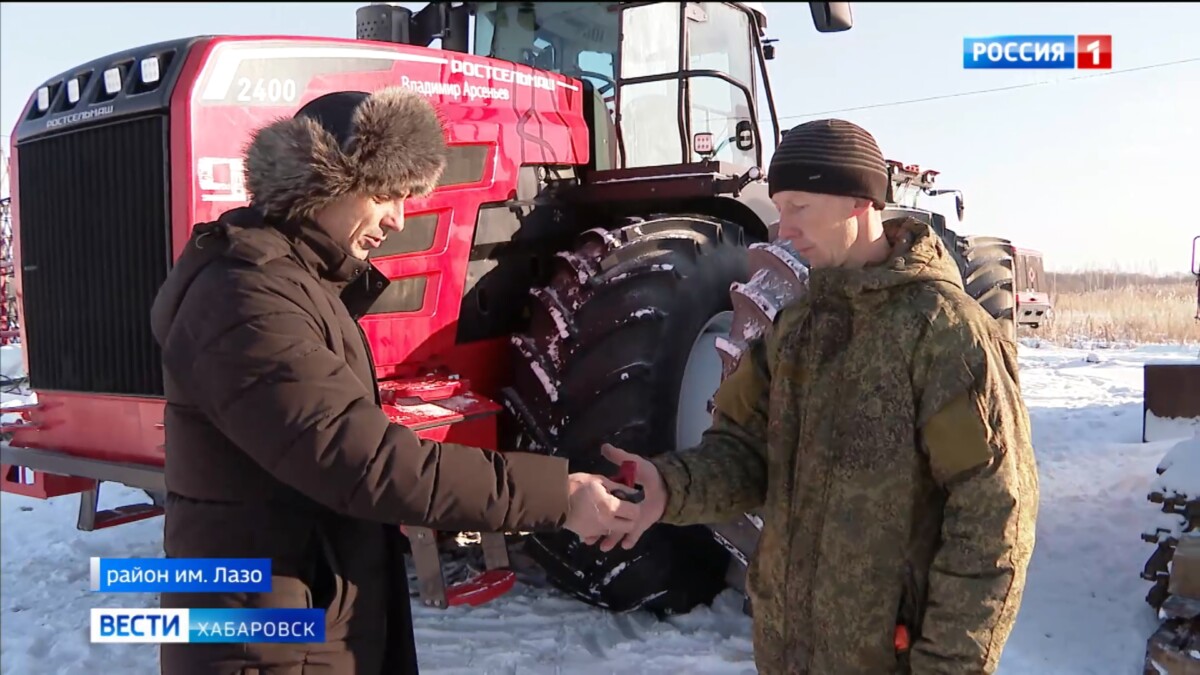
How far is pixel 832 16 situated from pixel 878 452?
263 centimetres

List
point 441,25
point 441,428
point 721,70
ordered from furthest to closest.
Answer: point 441,25 < point 721,70 < point 441,428

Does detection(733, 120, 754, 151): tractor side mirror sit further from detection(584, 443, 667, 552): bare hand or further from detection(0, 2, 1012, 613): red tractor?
detection(584, 443, 667, 552): bare hand

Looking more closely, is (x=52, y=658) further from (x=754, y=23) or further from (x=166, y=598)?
(x=754, y=23)

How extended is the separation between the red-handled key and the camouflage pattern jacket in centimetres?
28

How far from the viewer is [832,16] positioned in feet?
12.1

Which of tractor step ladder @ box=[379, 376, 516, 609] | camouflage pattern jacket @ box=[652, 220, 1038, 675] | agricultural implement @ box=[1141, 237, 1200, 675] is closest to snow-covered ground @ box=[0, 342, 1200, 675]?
agricultural implement @ box=[1141, 237, 1200, 675]

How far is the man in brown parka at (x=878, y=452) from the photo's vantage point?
1521mm

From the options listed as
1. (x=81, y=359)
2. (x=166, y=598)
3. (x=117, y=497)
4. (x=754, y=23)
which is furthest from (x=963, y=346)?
(x=117, y=497)

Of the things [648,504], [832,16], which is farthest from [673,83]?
[648,504]

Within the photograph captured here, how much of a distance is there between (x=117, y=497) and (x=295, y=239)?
18.9 ft

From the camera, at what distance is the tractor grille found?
3.00m

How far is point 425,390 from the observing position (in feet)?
10.3
